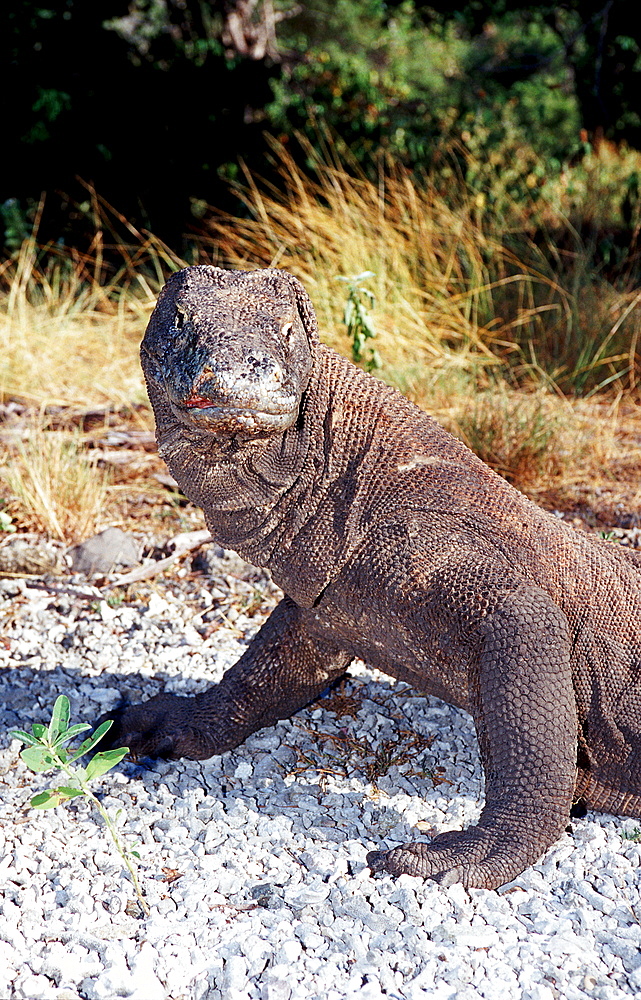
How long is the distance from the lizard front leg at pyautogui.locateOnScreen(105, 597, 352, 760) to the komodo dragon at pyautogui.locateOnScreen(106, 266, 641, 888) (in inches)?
11.2

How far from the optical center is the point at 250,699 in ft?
10.5

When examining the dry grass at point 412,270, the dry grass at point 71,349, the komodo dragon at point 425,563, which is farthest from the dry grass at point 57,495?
the komodo dragon at point 425,563

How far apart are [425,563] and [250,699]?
0.92 meters

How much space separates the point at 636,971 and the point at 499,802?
1.51 feet

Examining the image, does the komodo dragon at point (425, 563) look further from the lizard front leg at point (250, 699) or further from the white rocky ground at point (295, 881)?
the lizard front leg at point (250, 699)

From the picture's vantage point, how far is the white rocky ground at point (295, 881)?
7.16ft

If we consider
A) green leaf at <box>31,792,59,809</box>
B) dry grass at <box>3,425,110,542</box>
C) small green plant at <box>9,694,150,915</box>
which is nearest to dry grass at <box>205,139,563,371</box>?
dry grass at <box>3,425,110,542</box>

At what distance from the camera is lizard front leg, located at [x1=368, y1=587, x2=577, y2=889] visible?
8.07 ft

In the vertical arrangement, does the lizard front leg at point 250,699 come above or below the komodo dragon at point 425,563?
below

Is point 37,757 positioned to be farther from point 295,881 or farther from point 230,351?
point 230,351

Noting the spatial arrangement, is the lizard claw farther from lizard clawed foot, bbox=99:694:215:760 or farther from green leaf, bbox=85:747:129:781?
lizard clawed foot, bbox=99:694:215:760

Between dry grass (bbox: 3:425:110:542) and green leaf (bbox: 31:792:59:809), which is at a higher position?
green leaf (bbox: 31:792:59:809)

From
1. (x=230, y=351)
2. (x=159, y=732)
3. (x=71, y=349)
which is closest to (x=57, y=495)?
(x=159, y=732)

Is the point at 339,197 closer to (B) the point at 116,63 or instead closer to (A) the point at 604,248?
(A) the point at 604,248
